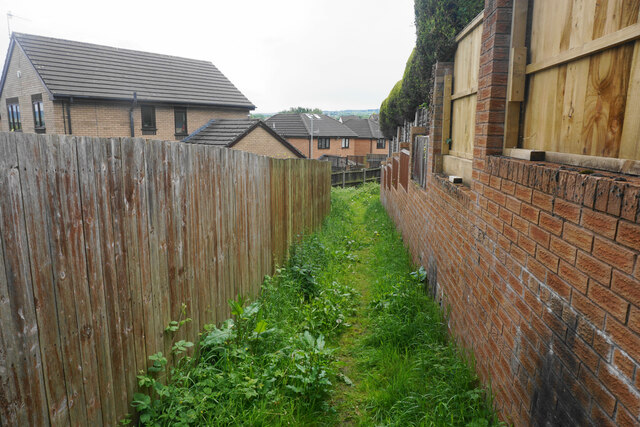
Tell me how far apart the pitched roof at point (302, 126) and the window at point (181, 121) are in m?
21.0

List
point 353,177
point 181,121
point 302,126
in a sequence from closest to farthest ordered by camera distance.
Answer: point 181,121 < point 353,177 < point 302,126

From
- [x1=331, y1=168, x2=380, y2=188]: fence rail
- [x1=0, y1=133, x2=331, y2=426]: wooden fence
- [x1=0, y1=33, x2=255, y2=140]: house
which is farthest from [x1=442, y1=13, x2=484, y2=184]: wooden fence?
[x1=0, y1=33, x2=255, y2=140]: house

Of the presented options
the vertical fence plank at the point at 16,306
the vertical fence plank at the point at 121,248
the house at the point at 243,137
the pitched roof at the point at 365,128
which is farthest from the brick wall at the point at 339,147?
the vertical fence plank at the point at 16,306

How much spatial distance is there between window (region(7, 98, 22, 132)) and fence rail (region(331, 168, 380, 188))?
18723 millimetres

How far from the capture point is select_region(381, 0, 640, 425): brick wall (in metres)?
1.54

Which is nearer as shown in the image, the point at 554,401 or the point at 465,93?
the point at 554,401

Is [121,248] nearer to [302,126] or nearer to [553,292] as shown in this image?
[553,292]

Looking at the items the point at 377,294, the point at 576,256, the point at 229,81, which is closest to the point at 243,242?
the point at 377,294

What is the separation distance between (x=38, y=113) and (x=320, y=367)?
25.1m

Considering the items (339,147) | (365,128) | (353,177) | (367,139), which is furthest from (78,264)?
(365,128)

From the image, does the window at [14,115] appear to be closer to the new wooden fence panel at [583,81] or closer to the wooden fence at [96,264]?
the wooden fence at [96,264]

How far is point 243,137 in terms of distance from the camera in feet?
70.9

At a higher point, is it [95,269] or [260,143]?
[260,143]

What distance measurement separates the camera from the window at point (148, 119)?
24188 mm
